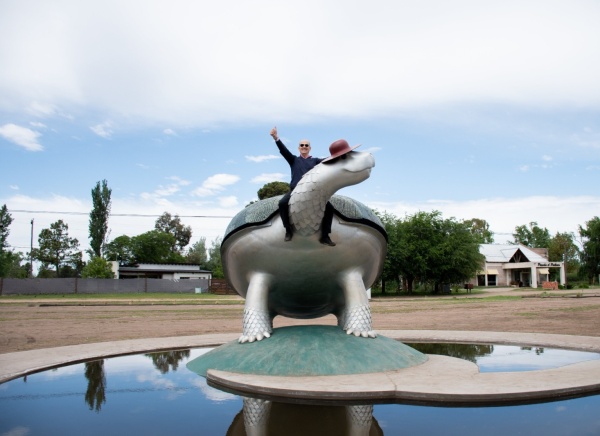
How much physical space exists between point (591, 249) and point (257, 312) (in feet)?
209

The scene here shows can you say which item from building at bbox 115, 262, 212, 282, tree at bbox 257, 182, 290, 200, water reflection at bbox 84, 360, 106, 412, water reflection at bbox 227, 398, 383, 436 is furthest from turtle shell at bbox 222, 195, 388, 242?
building at bbox 115, 262, 212, 282

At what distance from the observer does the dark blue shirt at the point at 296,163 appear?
710cm

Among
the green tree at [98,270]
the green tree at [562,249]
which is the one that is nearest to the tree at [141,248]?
the green tree at [98,270]

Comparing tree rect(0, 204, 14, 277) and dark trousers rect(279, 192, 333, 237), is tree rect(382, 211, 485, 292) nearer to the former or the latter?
dark trousers rect(279, 192, 333, 237)

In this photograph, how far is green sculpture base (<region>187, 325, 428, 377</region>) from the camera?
636 centimetres

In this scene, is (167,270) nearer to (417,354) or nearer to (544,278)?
(544,278)

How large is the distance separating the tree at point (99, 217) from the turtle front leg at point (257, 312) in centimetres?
5897

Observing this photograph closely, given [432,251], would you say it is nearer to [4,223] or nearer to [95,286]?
[95,286]

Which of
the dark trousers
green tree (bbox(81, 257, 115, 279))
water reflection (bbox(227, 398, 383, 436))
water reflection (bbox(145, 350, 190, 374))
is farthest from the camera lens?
green tree (bbox(81, 257, 115, 279))

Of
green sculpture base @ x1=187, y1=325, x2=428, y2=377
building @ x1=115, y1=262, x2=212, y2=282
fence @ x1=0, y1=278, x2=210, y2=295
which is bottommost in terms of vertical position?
fence @ x1=0, y1=278, x2=210, y2=295

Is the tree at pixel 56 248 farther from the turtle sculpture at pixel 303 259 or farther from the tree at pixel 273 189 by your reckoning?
the turtle sculpture at pixel 303 259

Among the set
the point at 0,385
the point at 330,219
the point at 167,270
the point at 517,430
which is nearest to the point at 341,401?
the point at 517,430

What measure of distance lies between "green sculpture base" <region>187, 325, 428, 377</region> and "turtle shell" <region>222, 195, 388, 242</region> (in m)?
1.67

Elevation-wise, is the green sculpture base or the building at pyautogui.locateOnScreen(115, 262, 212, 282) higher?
the green sculpture base
